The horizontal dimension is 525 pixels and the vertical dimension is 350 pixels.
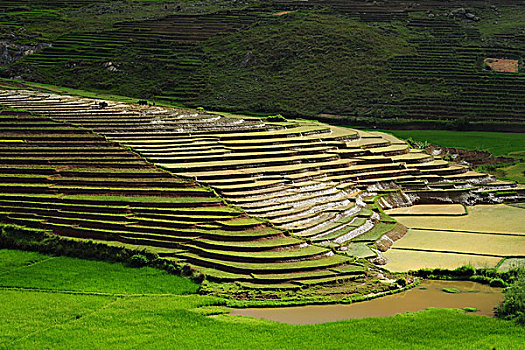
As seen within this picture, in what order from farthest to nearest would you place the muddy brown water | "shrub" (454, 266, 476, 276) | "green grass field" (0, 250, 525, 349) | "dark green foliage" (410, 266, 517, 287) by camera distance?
"shrub" (454, 266, 476, 276)
"dark green foliage" (410, 266, 517, 287)
the muddy brown water
"green grass field" (0, 250, 525, 349)

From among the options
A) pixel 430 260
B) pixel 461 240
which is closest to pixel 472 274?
pixel 430 260

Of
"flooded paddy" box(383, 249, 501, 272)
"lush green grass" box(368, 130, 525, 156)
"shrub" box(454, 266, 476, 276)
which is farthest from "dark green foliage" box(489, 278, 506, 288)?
"lush green grass" box(368, 130, 525, 156)

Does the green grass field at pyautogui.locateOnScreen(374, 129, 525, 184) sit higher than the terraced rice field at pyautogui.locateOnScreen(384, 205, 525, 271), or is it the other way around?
the green grass field at pyautogui.locateOnScreen(374, 129, 525, 184)

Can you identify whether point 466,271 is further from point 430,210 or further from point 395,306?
point 430,210

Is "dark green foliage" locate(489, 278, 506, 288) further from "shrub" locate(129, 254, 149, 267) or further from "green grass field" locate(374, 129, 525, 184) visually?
"green grass field" locate(374, 129, 525, 184)

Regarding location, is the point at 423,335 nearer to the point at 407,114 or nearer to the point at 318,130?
the point at 318,130

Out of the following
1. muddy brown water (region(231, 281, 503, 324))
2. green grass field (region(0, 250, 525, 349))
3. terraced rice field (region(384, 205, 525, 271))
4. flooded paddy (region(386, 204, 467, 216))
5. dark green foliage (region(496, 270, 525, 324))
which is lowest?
flooded paddy (region(386, 204, 467, 216))

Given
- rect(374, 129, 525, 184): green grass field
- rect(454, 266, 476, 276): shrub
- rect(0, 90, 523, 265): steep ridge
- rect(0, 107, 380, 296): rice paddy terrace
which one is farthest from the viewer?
rect(374, 129, 525, 184): green grass field
